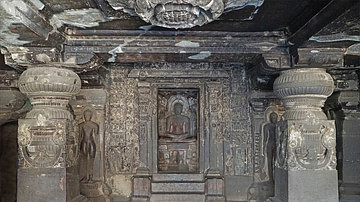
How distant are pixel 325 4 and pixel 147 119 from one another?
3.52m

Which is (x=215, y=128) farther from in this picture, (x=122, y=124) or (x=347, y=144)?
(x=347, y=144)

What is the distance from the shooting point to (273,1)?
333cm

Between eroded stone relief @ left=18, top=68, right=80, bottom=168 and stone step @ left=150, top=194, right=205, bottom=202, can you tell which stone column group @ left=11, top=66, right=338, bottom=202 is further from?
stone step @ left=150, top=194, right=205, bottom=202

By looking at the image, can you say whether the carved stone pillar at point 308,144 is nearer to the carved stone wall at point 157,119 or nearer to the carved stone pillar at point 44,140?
the carved stone wall at point 157,119

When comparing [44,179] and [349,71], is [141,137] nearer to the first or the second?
[44,179]

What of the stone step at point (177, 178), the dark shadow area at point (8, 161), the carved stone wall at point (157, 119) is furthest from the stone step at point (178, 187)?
the dark shadow area at point (8, 161)

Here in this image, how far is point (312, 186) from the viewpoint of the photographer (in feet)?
14.0

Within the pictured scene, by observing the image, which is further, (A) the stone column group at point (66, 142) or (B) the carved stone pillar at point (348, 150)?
(B) the carved stone pillar at point (348, 150)

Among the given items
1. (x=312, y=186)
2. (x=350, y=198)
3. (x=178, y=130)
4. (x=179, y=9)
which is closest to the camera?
(x=179, y=9)

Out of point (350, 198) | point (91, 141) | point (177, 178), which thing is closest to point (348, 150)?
point (350, 198)

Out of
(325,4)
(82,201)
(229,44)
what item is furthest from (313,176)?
(82,201)

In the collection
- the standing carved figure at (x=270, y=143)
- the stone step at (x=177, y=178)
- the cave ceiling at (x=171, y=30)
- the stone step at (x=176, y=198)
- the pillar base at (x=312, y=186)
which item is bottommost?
the stone step at (x=176, y=198)

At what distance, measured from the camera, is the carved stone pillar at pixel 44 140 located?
427cm

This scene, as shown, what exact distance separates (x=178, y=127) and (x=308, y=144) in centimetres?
271
